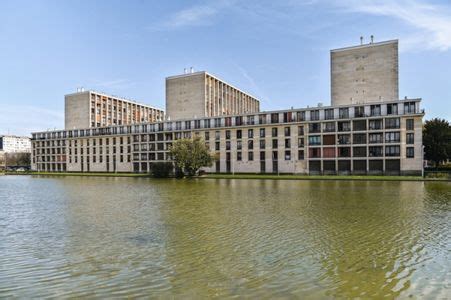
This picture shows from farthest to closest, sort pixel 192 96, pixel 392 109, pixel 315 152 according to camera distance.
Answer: pixel 192 96, pixel 315 152, pixel 392 109

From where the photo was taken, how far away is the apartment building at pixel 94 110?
134750mm

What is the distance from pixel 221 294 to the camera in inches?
356

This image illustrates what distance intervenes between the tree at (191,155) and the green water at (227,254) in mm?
54226

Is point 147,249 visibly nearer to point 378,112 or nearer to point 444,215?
point 444,215

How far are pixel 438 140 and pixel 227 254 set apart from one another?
83.9m

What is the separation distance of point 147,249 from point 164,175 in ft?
228

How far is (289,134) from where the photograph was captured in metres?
87.9

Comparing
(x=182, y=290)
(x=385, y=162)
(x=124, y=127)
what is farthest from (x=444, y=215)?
(x=124, y=127)

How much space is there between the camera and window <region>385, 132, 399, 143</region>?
7594 centimetres

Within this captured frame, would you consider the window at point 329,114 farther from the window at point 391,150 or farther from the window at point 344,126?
the window at point 391,150

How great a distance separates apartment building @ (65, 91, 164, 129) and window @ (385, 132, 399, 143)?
87.3 metres

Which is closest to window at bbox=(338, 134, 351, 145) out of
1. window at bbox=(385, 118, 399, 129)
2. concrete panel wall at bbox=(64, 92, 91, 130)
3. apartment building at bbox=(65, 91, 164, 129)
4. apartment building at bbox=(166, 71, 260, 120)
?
window at bbox=(385, 118, 399, 129)

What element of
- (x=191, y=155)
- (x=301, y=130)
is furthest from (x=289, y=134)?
(x=191, y=155)

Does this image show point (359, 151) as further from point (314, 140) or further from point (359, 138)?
point (314, 140)
